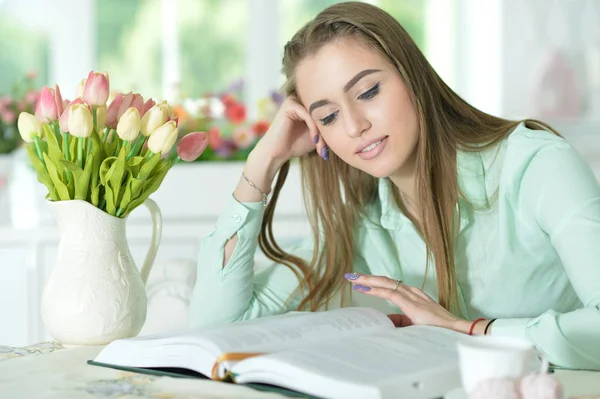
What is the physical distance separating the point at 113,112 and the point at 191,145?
0.51ft

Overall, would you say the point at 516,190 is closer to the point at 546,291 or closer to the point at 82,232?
the point at 546,291

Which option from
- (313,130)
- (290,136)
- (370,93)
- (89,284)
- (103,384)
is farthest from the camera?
(290,136)

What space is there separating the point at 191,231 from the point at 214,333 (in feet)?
6.81

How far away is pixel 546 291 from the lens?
188 centimetres

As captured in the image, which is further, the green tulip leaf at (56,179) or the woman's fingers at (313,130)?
the woman's fingers at (313,130)

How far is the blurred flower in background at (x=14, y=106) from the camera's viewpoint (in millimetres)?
3723

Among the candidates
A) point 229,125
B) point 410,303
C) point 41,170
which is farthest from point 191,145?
point 229,125

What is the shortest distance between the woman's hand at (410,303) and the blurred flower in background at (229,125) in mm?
1822

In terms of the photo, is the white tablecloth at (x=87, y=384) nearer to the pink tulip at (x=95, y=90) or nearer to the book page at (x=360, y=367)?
the book page at (x=360, y=367)

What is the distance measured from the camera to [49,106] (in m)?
1.65

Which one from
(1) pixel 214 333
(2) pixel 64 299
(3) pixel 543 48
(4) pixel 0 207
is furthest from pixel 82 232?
(3) pixel 543 48

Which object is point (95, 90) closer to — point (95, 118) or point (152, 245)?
point (95, 118)

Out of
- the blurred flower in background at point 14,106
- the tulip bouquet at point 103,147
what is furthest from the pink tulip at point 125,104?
the blurred flower in background at point 14,106

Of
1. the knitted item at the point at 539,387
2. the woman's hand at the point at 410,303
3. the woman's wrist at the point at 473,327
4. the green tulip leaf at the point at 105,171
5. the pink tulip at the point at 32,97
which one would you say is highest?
the pink tulip at the point at 32,97
